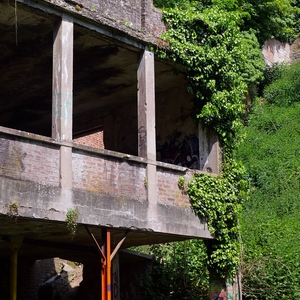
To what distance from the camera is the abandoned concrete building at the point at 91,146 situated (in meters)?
9.21

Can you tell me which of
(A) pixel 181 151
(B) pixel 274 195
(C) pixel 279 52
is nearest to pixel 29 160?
(A) pixel 181 151

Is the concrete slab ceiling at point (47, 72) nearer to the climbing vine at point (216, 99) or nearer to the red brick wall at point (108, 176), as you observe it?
the climbing vine at point (216, 99)

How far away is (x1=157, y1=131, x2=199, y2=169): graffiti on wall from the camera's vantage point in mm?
13227

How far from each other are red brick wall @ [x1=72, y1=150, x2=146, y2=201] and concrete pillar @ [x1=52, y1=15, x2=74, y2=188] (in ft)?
0.74

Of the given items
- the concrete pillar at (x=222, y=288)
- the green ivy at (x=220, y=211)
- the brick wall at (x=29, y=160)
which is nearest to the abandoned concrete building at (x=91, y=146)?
the brick wall at (x=29, y=160)

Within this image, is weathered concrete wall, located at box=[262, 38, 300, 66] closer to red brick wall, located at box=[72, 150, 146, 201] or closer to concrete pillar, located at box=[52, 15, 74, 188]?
red brick wall, located at box=[72, 150, 146, 201]

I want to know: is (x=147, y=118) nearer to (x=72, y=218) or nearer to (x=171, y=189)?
(x=171, y=189)

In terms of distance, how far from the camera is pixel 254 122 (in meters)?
24.5

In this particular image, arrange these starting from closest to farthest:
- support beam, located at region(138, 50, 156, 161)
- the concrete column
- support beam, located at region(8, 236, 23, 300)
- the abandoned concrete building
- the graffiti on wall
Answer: the abandoned concrete building → support beam, located at region(8, 236, 23, 300) → the concrete column → support beam, located at region(138, 50, 156, 161) → the graffiti on wall

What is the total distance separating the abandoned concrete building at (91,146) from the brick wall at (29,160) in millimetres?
15

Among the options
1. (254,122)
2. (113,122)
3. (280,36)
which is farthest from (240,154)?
(280,36)

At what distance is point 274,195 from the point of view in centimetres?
1891

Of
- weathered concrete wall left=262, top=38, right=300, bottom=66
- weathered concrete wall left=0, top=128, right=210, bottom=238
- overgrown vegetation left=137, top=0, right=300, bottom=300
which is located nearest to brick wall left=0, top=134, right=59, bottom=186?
weathered concrete wall left=0, top=128, right=210, bottom=238

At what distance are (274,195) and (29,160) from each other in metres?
11.4
